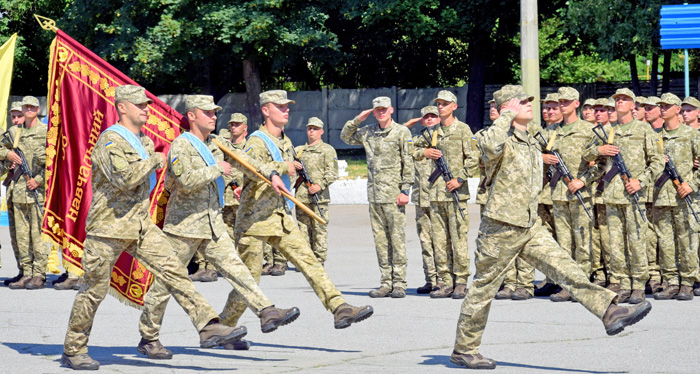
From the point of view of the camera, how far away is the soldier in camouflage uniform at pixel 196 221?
7875 millimetres

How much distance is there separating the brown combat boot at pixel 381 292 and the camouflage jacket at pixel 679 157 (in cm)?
278

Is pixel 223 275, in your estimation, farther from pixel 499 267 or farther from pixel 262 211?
pixel 499 267

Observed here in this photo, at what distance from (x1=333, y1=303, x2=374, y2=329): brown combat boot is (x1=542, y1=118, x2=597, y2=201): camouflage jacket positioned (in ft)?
11.4

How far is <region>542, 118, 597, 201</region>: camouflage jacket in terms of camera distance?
1086 centimetres

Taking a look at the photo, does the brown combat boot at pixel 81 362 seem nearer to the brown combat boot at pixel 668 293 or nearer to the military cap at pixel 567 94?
the military cap at pixel 567 94

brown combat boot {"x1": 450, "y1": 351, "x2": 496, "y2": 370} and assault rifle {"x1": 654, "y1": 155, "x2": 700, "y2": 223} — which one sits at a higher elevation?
assault rifle {"x1": 654, "y1": 155, "x2": 700, "y2": 223}

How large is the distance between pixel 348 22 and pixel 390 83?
9.81ft

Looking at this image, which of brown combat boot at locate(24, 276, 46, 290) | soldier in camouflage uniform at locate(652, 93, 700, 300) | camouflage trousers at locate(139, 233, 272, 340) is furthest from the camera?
brown combat boot at locate(24, 276, 46, 290)

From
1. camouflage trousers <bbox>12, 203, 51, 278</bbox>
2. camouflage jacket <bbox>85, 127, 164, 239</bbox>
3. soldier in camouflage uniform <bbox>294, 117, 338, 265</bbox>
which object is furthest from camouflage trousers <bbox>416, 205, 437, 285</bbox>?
camouflage jacket <bbox>85, 127, 164, 239</bbox>

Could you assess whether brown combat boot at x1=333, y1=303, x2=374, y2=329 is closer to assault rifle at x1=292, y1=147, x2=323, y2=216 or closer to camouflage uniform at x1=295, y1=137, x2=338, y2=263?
assault rifle at x1=292, y1=147, x2=323, y2=216

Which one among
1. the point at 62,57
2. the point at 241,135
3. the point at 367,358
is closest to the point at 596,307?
the point at 367,358

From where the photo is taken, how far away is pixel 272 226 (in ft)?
28.0

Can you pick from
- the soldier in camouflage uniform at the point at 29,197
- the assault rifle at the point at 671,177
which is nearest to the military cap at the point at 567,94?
the assault rifle at the point at 671,177

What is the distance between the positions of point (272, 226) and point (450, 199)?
301cm
